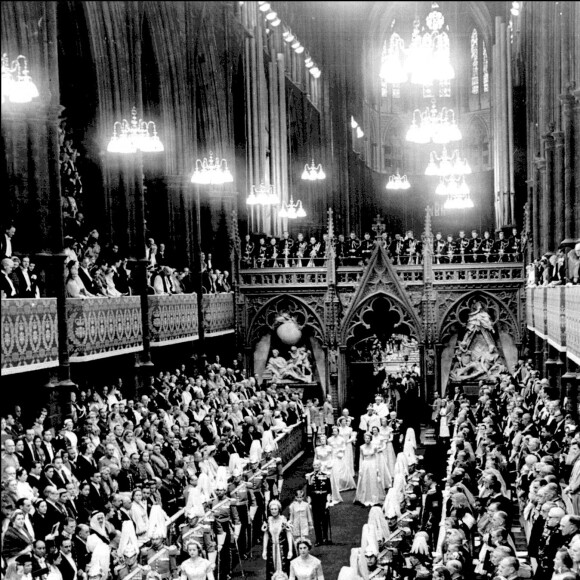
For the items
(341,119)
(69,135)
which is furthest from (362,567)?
(341,119)

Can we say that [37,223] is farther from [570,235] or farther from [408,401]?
[408,401]

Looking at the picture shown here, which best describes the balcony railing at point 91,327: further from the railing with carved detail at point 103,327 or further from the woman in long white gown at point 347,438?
the woman in long white gown at point 347,438

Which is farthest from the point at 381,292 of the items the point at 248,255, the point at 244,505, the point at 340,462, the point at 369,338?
the point at 244,505

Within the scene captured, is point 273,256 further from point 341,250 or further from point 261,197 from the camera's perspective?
point 341,250

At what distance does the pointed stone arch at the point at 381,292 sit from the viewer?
3378 centimetres

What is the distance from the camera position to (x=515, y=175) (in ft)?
143

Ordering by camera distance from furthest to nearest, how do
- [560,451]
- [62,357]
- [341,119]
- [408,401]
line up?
1. [341,119]
2. [408,401]
3. [62,357]
4. [560,451]

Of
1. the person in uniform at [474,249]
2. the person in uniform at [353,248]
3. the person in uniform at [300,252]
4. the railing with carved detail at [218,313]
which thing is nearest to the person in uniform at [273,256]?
the person in uniform at [300,252]

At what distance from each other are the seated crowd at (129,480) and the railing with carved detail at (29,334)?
1035 millimetres

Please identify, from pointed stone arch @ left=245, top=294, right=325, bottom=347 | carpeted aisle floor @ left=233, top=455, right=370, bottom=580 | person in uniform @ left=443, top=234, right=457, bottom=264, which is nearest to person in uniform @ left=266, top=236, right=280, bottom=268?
pointed stone arch @ left=245, top=294, right=325, bottom=347

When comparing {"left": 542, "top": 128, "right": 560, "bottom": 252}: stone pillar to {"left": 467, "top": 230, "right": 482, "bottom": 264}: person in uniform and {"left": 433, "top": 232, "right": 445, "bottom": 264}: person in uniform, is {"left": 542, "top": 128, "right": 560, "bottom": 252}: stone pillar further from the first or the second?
{"left": 433, "top": 232, "right": 445, "bottom": 264}: person in uniform

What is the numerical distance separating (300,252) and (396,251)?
3.60 meters

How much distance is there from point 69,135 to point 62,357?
331 inches

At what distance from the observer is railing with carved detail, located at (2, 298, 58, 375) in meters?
17.1
